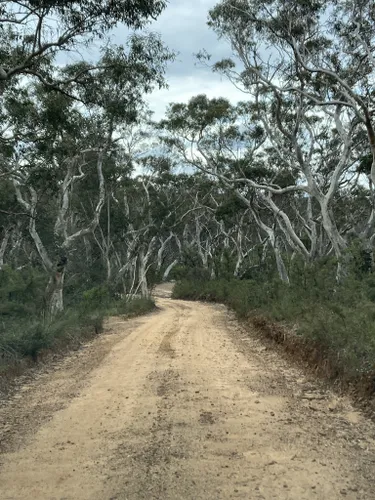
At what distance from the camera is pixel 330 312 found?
10.0m

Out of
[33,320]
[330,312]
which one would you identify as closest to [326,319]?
[330,312]

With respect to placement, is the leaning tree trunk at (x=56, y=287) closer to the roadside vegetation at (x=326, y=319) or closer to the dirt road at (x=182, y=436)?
the roadside vegetation at (x=326, y=319)

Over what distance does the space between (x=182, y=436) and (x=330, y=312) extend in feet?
17.8

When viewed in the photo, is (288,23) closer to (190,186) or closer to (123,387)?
(123,387)

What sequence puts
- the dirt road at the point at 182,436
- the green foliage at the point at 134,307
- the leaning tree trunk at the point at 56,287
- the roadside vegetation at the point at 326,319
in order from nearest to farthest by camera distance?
1. the dirt road at the point at 182,436
2. the roadside vegetation at the point at 326,319
3. the leaning tree trunk at the point at 56,287
4. the green foliage at the point at 134,307

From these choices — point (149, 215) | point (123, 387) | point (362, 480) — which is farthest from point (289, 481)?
point (149, 215)

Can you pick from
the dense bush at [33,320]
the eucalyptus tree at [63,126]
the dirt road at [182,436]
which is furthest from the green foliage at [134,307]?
the dirt road at [182,436]

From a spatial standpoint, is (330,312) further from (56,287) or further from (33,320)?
(56,287)

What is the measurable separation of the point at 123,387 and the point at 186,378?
3.78 feet

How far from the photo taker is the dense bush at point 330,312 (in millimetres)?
7664

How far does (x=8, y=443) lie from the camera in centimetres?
554

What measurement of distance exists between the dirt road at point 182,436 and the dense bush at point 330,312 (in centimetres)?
71

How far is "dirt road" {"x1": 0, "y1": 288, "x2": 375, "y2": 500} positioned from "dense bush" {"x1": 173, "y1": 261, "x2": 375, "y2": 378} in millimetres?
709

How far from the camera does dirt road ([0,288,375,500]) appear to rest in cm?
428
